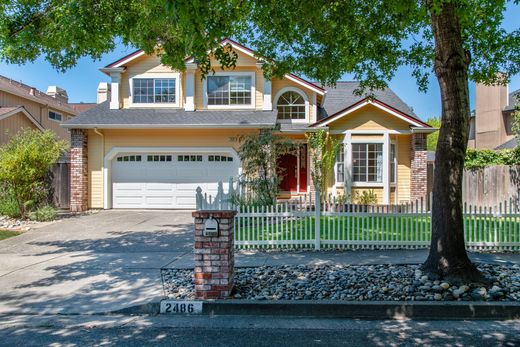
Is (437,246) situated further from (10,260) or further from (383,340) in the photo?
(10,260)

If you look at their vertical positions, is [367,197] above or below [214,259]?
above

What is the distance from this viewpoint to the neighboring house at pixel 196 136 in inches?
637

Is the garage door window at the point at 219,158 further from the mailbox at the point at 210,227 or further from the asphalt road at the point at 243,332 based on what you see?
the asphalt road at the point at 243,332

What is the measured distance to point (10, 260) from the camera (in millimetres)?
8477

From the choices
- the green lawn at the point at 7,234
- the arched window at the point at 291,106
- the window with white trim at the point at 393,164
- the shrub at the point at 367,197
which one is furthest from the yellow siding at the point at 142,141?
the window with white trim at the point at 393,164

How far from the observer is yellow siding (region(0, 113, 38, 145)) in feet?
66.9

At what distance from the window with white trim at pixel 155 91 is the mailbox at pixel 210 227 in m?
12.4

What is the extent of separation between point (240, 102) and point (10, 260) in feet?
35.7

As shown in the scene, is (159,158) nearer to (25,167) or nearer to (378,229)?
(25,167)

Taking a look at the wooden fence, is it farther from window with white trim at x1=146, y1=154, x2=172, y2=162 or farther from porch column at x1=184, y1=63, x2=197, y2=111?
window with white trim at x1=146, y1=154, x2=172, y2=162

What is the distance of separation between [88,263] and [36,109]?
2140 centimetres

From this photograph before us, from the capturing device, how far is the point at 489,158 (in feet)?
66.5

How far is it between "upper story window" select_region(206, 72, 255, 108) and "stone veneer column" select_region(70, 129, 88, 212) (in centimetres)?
538

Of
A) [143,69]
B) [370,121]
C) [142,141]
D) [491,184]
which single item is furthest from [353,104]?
[143,69]
